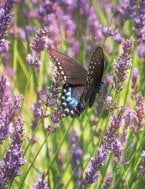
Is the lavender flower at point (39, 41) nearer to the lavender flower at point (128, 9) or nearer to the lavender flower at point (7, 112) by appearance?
the lavender flower at point (7, 112)

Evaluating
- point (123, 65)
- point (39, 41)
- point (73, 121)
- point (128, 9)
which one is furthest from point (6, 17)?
point (128, 9)

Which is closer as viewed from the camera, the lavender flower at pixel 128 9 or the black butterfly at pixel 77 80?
the black butterfly at pixel 77 80

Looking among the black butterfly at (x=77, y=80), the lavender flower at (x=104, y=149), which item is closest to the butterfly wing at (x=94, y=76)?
the black butterfly at (x=77, y=80)

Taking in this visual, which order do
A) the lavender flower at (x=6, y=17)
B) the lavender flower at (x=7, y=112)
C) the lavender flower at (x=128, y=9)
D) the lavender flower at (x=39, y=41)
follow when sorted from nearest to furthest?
the lavender flower at (x=7, y=112)
the lavender flower at (x=6, y=17)
the lavender flower at (x=39, y=41)
the lavender flower at (x=128, y=9)

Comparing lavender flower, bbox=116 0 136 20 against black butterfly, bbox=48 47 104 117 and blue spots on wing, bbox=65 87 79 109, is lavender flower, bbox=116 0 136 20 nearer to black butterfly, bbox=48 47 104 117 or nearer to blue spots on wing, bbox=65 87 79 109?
black butterfly, bbox=48 47 104 117

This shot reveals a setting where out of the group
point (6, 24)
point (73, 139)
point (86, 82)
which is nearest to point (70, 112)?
point (86, 82)

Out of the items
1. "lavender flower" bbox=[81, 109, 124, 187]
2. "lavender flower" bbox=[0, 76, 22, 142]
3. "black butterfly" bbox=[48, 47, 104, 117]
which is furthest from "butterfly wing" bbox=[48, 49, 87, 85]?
"lavender flower" bbox=[81, 109, 124, 187]

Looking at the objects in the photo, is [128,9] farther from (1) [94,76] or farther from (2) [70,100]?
(2) [70,100]
